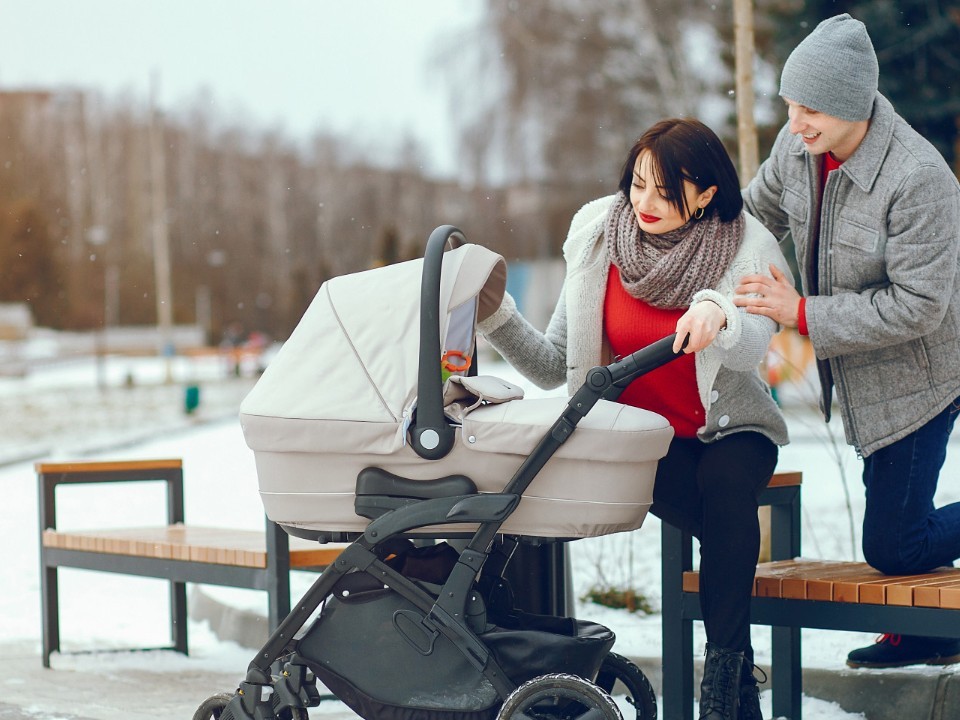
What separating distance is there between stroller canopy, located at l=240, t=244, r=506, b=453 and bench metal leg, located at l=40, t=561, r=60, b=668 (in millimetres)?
2000

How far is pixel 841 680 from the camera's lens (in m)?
3.39

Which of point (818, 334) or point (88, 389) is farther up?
point (818, 334)

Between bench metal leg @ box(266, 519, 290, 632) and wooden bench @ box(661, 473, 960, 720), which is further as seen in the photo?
bench metal leg @ box(266, 519, 290, 632)

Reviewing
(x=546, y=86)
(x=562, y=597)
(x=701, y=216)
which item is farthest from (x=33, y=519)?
(x=546, y=86)

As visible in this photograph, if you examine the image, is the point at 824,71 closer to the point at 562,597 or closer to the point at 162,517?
the point at 562,597

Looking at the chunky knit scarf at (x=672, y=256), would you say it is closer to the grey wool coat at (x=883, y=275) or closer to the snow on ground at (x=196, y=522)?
the grey wool coat at (x=883, y=275)

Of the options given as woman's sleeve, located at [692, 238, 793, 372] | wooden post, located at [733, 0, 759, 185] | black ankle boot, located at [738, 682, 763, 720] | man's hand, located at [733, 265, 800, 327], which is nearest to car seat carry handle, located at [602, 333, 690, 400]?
woman's sleeve, located at [692, 238, 793, 372]

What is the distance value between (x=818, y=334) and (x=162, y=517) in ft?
18.0

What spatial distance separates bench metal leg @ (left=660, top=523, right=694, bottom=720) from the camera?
302cm

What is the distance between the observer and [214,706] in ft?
9.07

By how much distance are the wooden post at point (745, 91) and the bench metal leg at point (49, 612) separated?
111 inches

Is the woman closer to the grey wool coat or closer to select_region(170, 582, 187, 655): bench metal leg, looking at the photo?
the grey wool coat

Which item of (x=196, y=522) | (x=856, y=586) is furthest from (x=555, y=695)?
(x=196, y=522)

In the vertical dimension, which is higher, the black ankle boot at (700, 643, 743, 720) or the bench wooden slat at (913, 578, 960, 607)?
the bench wooden slat at (913, 578, 960, 607)
